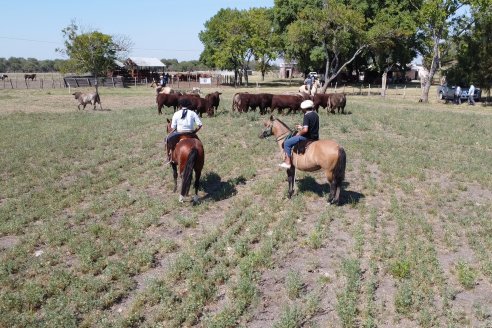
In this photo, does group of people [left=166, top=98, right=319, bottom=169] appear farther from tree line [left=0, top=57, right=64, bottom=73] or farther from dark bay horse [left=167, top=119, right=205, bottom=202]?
tree line [left=0, top=57, right=64, bottom=73]

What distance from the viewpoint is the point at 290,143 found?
8477 mm

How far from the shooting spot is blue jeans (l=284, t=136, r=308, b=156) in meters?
8.42

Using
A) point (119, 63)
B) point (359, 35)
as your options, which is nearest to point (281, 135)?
point (359, 35)

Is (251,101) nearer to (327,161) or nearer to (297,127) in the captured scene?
(297,127)

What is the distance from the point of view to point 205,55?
58031mm

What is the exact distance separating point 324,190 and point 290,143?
1.63 meters

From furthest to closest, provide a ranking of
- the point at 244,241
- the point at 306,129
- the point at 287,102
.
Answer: the point at 287,102, the point at 306,129, the point at 244,241

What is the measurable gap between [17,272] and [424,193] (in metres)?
8.00

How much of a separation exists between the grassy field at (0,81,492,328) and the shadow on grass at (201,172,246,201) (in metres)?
0.05

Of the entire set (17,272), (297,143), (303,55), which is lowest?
(17,272)

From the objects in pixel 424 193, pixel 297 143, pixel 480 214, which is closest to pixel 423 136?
pixel 424 193

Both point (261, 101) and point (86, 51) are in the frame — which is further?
point (86, 51)

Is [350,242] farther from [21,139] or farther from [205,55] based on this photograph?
[205,55]

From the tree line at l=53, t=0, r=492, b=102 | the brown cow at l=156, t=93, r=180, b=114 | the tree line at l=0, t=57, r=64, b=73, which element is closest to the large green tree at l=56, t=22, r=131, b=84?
the tree line at l=53, t=0, r=492, b=102
